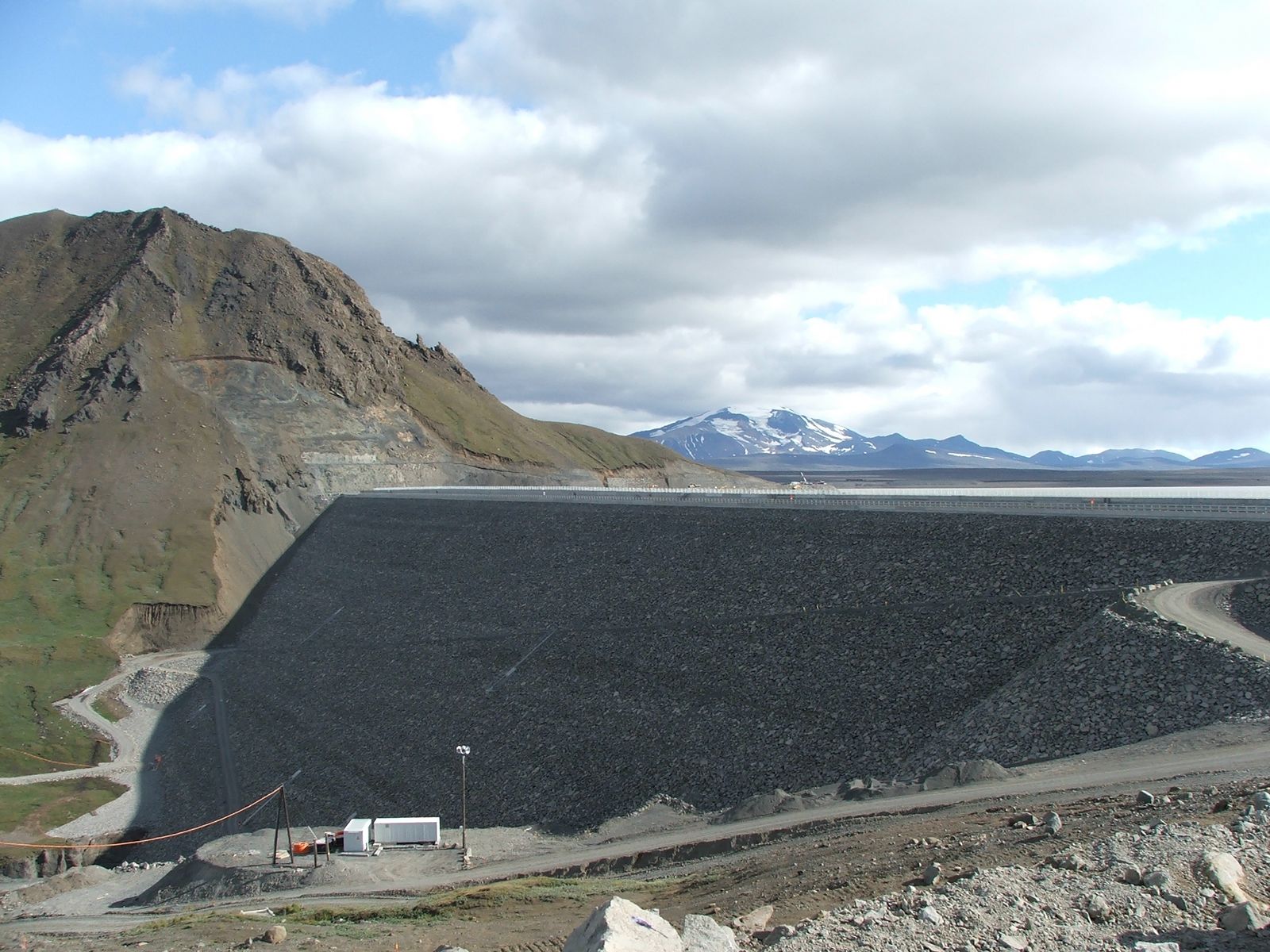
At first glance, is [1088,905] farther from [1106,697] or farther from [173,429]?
[173,429]

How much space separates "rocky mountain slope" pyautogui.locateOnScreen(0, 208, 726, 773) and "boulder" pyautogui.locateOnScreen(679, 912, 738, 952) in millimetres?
48471

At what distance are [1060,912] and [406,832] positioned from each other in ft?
76.9

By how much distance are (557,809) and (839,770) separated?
10218 mm

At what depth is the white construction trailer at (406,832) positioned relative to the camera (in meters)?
32.2

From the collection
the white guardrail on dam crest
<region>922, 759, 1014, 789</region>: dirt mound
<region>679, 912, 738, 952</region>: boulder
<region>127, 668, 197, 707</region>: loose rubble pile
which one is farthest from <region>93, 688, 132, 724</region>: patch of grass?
<region>679, 912, 738, 952</region>: boulder

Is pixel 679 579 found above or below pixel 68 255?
below

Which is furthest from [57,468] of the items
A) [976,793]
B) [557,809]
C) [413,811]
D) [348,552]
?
[976,793]

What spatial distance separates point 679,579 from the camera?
45.0 m

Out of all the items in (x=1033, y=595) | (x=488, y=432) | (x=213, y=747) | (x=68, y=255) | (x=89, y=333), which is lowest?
(x=213, y=747)

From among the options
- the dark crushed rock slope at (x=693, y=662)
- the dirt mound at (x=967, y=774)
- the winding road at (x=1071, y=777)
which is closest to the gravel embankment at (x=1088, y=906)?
the winding road at (x=1071, y=777)

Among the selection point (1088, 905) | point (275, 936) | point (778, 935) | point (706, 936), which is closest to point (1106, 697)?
point (1088, 905)

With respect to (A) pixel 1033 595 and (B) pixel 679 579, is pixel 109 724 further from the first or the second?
(A) pixel 1033 595

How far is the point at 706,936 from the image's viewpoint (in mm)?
Result: 14352

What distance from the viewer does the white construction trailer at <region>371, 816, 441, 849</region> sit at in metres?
32.2
